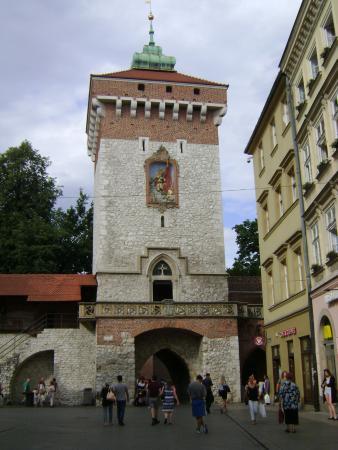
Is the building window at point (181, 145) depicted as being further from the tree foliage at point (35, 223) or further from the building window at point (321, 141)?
the building window at point (321, 141)

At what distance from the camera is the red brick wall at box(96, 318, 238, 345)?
30641mm

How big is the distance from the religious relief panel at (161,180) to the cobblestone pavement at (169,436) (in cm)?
1902

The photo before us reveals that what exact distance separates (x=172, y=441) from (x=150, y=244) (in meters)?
22.4

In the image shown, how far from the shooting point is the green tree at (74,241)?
45.3 m

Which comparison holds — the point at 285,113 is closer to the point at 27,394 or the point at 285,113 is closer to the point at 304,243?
the point at 304,243

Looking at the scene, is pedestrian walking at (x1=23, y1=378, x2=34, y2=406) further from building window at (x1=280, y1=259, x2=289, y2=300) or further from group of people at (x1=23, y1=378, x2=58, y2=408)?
building window at (x1=280, y1=259, x2=289, y2=300)

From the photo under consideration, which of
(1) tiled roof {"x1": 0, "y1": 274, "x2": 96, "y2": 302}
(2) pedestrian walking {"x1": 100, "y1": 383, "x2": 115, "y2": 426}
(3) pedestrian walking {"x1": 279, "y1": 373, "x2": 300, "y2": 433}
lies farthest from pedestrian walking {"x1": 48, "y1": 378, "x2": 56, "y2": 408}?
(3) pedestrian walking {"x1": 279, "y1": 373, "x2": 300, "y2": 433}

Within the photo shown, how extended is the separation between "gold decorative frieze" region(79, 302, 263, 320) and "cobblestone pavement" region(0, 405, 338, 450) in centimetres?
1290

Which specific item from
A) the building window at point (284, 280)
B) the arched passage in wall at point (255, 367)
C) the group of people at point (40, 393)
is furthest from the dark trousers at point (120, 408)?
the arched passage in wall at point (255, 367)

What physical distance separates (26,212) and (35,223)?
284 cm

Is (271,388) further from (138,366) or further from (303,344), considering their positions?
(138,366)

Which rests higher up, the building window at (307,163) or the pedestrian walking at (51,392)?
the building window at (307,163)

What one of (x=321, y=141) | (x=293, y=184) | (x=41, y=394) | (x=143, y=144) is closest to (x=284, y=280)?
(x=293, y=184)

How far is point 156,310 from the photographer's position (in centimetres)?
3117
